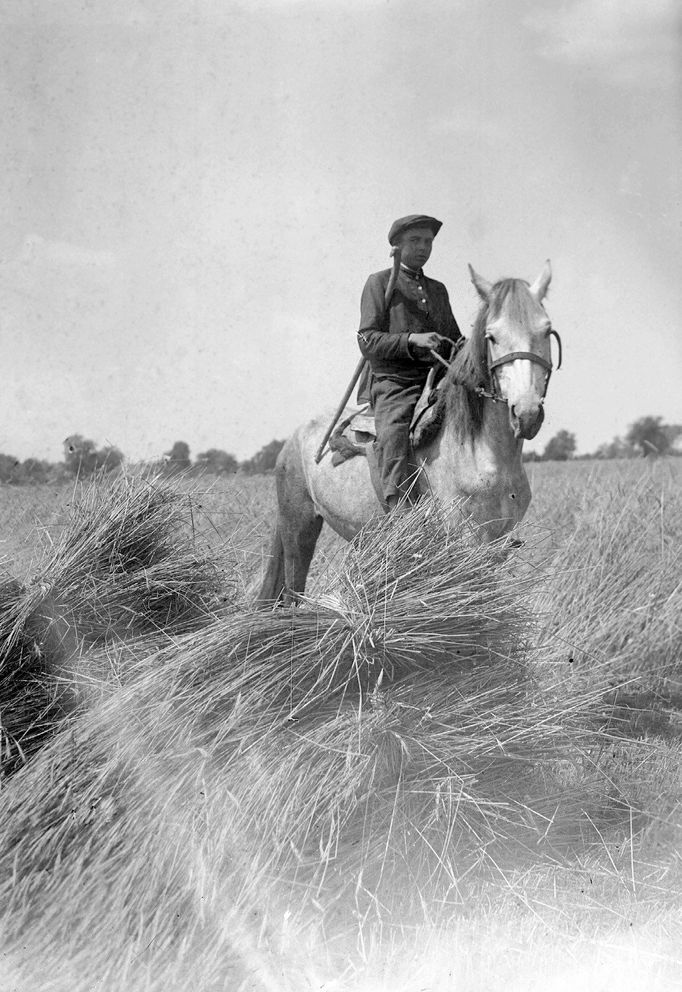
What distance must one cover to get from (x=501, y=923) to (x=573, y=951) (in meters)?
0.20

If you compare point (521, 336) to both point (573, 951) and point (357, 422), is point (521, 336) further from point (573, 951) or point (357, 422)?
point (573, 951)

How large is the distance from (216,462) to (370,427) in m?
1.45

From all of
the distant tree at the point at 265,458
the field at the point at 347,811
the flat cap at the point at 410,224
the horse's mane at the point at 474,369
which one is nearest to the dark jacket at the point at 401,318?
the flat cap at the point at 410,224

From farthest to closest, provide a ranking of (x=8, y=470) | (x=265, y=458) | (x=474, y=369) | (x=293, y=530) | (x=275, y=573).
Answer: (x=265, y=458) → (x=293, y=530) → (x=275, y=573) → (x=8, y=470) → (x=474, y=369)

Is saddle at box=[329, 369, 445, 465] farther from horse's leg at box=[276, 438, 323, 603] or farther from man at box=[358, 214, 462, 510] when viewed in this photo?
horse's leg at box=[276, 438, 323, 603]

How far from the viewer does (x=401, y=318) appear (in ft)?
15.5

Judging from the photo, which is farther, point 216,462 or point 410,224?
point 216,462

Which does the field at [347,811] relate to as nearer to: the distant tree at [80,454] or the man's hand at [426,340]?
the distant tree at [80,454]

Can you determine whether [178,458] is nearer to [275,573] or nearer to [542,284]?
[275,573]

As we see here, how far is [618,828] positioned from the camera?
10.5 feet

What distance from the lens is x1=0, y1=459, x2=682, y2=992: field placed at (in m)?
2.48

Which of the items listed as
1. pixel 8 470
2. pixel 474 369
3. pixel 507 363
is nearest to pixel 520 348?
pixel 507 363

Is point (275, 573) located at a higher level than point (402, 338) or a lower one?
lower

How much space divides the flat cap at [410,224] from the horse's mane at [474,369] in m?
0.70
